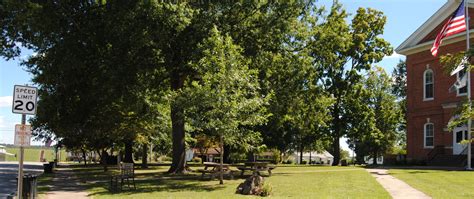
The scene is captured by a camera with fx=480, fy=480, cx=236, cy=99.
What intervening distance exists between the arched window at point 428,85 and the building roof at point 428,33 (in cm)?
199

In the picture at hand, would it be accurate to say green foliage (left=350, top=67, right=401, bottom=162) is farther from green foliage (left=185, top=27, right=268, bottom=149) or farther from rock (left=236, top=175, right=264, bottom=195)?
rock (left=236, top=175, right=264, bottom=195)

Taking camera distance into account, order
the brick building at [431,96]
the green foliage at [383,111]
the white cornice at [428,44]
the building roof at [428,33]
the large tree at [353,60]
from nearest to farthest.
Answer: the white cornice at [428,44] < the brick building at [431,96] < the building roof at [428,33] < the large tree at [353,60] < the green foliage at [383,111]

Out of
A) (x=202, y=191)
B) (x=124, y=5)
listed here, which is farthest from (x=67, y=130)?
(x=202, y=191)

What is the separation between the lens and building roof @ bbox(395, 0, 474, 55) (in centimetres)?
3498

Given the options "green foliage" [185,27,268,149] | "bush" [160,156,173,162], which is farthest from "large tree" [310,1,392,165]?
"bush" [160,156,173,162]

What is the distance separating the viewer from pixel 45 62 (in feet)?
77.6

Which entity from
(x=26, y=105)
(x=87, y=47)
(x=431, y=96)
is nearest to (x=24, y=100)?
(x=26, y=105)

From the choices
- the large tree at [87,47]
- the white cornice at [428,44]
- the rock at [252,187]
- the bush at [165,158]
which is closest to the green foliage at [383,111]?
the white cornice at [428,44]

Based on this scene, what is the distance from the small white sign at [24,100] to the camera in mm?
10852

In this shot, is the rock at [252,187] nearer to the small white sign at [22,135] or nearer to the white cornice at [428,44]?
the small white sign at [22,135]

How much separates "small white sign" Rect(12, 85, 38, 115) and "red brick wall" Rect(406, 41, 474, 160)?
102ft

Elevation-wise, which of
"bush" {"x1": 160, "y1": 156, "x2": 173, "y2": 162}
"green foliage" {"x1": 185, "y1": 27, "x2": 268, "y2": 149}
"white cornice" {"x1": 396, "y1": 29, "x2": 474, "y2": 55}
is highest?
"white cornice" {"x1": 396, "y1": 29, "x2": 474, "y2": 55}

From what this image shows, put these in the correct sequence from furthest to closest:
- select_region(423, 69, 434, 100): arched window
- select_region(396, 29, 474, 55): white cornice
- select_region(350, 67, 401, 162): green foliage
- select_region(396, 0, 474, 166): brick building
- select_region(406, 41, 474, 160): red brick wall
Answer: select_region(350, 67, 401, 162): green foliage < select_region(423, 69, 434, 100): arched window < select_region(406, 41, 474, 160): red brick wall < select_region(396, 0, 474, 166): brick building < select_region(396, 29, 474, 55): white cornice

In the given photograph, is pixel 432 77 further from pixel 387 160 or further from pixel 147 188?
pixel 147 188
